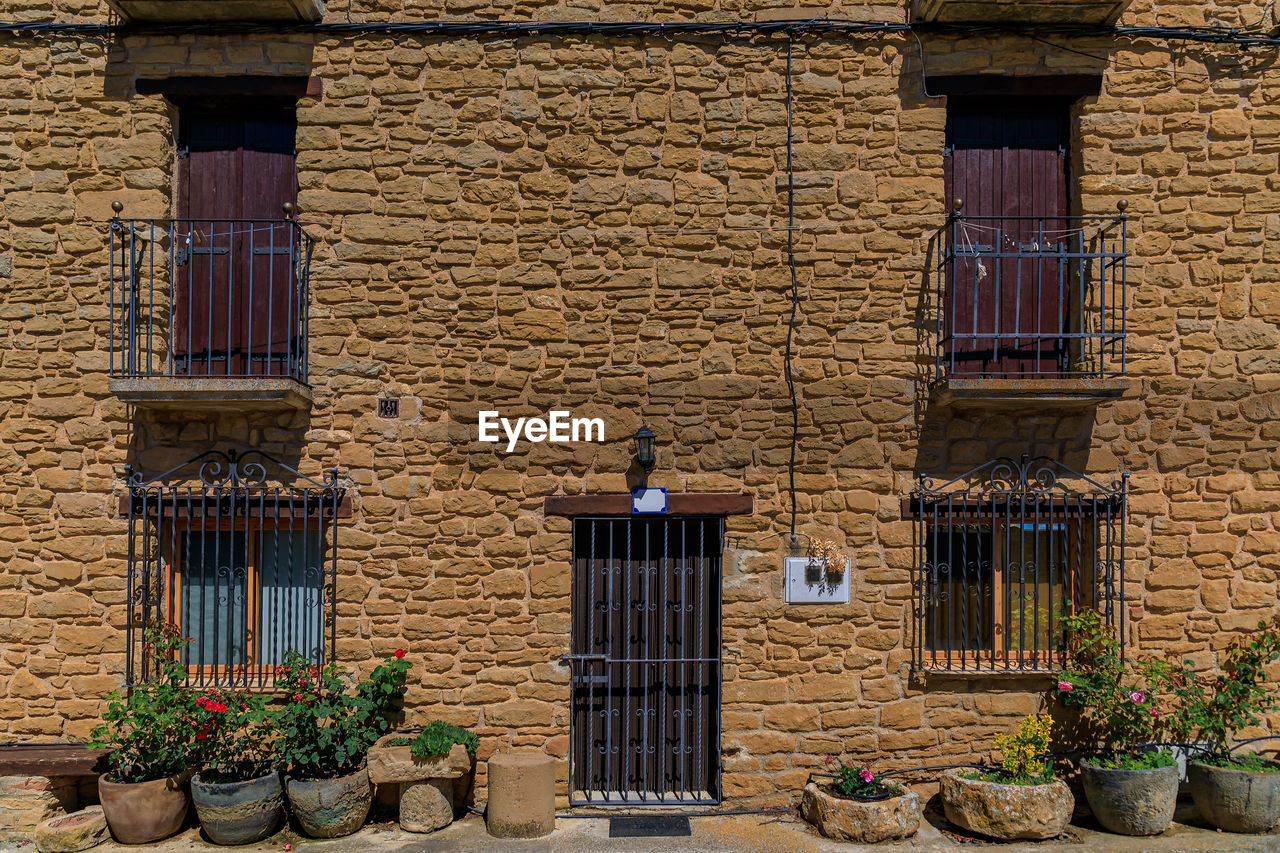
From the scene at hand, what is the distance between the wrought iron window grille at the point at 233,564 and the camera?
5965 mm

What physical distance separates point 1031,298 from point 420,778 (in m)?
5.57

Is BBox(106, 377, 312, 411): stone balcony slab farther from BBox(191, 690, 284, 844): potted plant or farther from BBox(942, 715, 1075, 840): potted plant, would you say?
BBox(942, 715, 1075, 840): potted plant

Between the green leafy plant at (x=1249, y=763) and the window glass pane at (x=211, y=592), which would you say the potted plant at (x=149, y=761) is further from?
the green leafy plant at (x=1249, y=763)

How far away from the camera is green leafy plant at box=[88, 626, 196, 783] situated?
5375mm

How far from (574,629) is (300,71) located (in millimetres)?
4568

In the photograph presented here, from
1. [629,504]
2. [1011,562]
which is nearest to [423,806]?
[629,504]

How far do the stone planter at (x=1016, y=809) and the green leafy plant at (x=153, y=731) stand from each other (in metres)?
5.12

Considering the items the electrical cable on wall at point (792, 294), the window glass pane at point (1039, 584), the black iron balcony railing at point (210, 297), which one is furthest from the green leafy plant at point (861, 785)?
the black iron balcony railing at point (210, 297)

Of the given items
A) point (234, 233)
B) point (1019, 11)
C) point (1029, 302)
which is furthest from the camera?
point (1029, 302)

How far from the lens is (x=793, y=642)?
19.8ft

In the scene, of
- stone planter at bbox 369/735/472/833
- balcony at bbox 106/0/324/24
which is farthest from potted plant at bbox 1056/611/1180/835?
balcony at bbox 106/0/324/24

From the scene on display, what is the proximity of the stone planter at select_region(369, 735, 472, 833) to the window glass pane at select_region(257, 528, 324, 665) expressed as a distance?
97 cm

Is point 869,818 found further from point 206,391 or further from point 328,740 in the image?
point 206,391

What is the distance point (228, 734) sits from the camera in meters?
5.76
